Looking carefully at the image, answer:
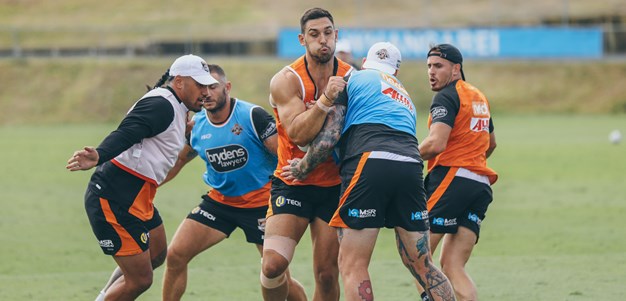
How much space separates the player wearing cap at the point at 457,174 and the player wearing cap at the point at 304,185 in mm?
902

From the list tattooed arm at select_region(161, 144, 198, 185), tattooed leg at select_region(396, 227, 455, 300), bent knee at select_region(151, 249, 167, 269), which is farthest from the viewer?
tattooed arm at select_region(161, 144, 198, 185)

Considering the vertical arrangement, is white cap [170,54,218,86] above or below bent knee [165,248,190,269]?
A: above

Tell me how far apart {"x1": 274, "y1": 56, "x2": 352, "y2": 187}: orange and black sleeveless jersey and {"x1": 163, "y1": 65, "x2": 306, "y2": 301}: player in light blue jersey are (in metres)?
0.73

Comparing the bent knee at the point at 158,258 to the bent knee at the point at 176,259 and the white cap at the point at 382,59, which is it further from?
the white cap at the point at 382,59

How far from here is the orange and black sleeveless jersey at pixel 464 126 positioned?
8.84m

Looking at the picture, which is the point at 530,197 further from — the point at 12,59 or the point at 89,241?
the point at 12,59

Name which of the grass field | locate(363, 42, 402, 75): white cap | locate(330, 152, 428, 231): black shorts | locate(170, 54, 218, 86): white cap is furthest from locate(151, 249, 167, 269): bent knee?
locate(363, 42, 402, 75): white cap

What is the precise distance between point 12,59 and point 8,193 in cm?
3013

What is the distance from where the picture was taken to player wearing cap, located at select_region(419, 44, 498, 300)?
889 cm

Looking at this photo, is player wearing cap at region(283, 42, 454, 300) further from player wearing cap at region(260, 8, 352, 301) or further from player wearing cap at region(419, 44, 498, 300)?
player wearing cap at region(419, 44, 498, 300)

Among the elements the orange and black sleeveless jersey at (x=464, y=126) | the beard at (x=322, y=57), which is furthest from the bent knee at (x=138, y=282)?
the orange and black sleeveless jersey at (x=464, y=126)

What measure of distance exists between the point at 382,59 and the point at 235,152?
200 cm

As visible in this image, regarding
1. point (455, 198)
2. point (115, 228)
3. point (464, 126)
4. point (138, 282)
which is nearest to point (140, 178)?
point (115, 228)

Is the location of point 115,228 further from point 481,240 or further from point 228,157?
point 481,240
